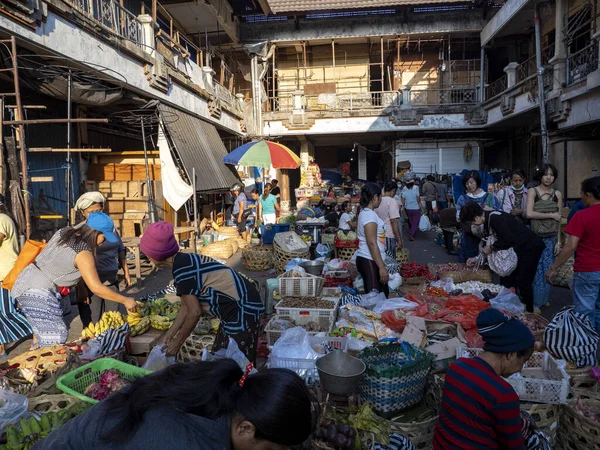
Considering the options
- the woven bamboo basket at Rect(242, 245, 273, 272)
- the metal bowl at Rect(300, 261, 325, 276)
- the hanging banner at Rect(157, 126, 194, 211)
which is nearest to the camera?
the metal bowl at Rect(300, 261, 325, 276)

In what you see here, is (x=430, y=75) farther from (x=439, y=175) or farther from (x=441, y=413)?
(x=441, y=413)

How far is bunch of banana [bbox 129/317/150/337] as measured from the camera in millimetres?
3935

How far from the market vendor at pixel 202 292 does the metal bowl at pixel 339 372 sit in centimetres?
57

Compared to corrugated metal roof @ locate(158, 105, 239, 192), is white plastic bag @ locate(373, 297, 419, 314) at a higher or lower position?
lower

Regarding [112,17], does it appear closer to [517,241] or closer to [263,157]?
[263,157]

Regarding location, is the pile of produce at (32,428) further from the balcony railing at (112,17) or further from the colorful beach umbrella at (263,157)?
the colorful beach umbrella at (263,157)

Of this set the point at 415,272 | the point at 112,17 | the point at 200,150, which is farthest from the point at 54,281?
the point at 200,150

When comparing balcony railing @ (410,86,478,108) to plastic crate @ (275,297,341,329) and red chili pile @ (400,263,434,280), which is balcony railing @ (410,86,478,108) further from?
plastic crate @ (275,297,341,329)

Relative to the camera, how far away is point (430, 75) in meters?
21.9

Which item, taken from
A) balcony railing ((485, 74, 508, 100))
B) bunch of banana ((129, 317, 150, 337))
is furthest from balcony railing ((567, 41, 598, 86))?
bunch of banana ((129, 317, 150, 337))

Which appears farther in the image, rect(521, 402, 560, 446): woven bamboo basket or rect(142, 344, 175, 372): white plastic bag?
rect(142, 344, 175, 372): white plastic bag

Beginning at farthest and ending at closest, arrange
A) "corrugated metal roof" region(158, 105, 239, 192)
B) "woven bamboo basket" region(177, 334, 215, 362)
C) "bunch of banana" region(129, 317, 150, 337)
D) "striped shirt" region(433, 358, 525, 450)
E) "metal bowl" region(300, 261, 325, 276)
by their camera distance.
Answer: "corrugated metal roof" region(158, 105, 239, 192) → "metal bowl" region(300, 261, 325, 276) → "bunch of banana" region(129, 317, 150, 337) → "woven bamboo basket" region(177, 334, 215, 362) → "striped shirt" region(433, 358, 525, 450)

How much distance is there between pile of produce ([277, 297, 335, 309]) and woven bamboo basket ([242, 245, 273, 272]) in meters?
4.10

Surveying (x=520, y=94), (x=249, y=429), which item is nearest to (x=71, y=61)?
(x=249, y=429)
